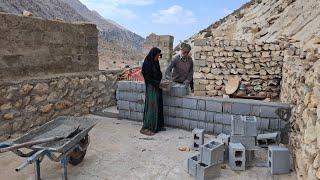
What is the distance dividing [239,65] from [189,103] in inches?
151

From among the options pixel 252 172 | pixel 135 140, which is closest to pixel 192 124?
pixel 135 140

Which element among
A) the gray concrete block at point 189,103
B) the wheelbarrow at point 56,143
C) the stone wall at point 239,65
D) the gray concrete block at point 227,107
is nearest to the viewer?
the wheelbarrow at point 56,143

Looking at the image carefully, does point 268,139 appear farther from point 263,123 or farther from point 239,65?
point 239,65

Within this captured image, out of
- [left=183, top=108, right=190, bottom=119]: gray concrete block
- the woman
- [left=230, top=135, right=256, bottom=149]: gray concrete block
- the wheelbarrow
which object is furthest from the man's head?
the wheelbarrow

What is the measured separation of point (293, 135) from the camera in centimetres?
497

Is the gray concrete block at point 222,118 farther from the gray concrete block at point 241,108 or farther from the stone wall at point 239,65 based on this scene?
the stone wall at point 239,65

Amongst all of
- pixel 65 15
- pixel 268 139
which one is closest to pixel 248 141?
pixel 268 139

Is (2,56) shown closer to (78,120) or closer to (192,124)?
(78,120)

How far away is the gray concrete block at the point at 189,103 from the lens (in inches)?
257

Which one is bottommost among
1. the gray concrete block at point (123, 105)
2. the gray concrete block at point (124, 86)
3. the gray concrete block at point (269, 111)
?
the gray concrete block at point (123, 105)

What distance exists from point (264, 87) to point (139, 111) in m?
4.35

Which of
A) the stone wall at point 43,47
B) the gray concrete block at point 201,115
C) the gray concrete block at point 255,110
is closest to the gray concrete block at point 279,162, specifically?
the gray concrete block at point 255,110

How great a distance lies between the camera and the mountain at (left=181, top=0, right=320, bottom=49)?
10.8 metres

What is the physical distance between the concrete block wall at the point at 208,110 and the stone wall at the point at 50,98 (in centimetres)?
82
